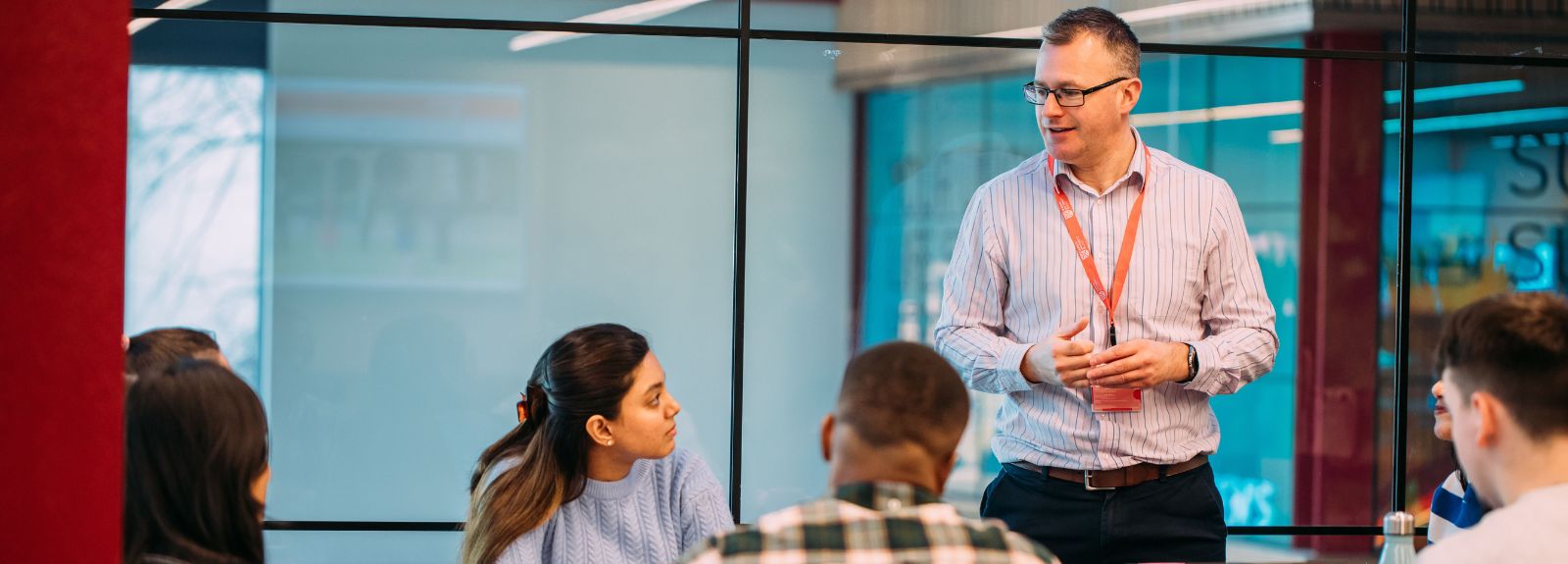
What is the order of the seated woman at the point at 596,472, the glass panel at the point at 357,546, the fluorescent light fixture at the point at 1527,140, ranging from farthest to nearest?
the fluorescent light fixture at the point at 1527,140 < the glass panel at the point at 357,546 < the seated woman at the point at 596,472

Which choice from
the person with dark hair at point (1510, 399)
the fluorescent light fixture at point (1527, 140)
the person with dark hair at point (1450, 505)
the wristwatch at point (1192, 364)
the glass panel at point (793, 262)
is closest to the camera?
the person with dark hair at point (1510, 399)

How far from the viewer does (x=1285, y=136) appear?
4387 millimetres

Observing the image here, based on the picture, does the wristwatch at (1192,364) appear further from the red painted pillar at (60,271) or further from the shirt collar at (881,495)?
the red painted pillar at (60,271)

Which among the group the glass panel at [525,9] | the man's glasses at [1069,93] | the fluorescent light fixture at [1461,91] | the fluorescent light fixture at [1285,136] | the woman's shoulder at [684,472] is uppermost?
the glass panel at [525,9]

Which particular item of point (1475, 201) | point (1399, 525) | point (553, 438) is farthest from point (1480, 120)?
point (553, 438)

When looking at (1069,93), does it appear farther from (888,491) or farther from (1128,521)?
(888,491)

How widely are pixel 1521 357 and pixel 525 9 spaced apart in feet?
9.39

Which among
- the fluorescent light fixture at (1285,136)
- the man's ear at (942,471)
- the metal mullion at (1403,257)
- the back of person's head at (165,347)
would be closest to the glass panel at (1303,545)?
the metal mullion at (1403,257)

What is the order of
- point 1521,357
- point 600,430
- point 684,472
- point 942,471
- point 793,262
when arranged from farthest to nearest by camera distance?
1. point 793,262
2. point 684,472
3. point 600,430
4. point 1521,357
5. point 942,471

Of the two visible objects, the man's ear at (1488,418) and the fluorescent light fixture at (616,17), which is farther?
the fluorescent light fixture at (616,17)

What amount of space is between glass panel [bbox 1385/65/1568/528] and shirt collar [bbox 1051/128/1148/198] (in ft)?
5.31

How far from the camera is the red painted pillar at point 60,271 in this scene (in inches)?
105

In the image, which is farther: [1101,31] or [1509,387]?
[1101,31]

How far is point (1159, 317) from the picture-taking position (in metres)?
3.05
